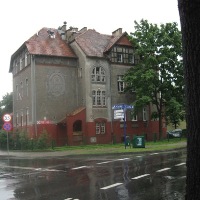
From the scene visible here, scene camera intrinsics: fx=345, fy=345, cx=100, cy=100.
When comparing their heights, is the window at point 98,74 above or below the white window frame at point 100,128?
above

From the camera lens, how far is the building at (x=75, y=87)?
40000 millimetres

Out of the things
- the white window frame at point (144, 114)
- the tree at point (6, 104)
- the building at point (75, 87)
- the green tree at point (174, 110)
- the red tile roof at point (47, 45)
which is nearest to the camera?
the green tree at point (174, 110)

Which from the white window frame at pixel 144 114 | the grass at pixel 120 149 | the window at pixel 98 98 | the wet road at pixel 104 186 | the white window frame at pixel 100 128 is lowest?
the wet road at pixel 104 186

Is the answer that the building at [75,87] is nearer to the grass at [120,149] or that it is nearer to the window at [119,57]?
the window at [119,57]

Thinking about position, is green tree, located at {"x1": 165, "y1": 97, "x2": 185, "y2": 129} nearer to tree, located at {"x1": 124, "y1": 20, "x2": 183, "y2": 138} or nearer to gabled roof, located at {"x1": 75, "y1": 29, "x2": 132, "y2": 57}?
tree, located at {"x1": 124, "y1": 20, "x2": 183, "y2": 138}

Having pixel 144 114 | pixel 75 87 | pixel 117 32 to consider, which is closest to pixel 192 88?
pixel 75 87

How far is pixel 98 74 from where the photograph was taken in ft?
137

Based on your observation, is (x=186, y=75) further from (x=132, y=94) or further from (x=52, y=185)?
(x=132, y=94)

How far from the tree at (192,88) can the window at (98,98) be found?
37537 mm

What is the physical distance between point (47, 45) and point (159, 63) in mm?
13703

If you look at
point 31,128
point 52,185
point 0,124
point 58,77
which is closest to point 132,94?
point 58,77

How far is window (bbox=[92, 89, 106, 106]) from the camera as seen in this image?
41312 millimetres

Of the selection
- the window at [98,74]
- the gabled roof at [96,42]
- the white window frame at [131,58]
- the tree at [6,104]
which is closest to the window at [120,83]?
the window at [98,74]

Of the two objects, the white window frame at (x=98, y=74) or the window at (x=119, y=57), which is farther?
the window at (x=119, y=57)
